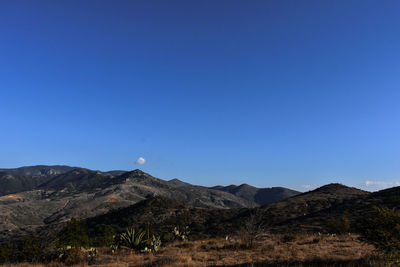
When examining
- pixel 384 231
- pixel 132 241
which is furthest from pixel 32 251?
pixel 384 231

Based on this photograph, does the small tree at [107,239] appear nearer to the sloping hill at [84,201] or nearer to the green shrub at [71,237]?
the green shrub at [71,237]

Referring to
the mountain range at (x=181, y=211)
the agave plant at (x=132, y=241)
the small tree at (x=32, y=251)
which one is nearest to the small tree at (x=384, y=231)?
the mountain range at (x=181, y=211)

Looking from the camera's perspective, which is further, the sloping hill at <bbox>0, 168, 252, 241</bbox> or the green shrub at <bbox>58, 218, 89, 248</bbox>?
the sloping hill at <bbox>0, 168, 252, 241</bbox>

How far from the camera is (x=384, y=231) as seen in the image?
9445 mm

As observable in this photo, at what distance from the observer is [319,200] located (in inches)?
2324

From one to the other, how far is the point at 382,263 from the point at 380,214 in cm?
230

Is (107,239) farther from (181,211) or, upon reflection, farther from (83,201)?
(83,201)

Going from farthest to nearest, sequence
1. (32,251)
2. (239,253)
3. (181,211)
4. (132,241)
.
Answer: (181,211)
(132,241)
(32,251)
(239,253)

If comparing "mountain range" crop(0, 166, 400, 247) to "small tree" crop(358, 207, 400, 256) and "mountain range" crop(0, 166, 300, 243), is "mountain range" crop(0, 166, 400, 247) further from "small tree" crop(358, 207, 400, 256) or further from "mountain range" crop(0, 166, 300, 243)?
"small tree" crop(358, 207, 400, 256)

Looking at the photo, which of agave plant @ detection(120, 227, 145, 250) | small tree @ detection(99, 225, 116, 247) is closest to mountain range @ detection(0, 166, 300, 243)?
small tree @ detection(99, 225, 116, 247)

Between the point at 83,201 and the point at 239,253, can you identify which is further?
the point at 83,201

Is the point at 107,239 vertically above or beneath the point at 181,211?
above

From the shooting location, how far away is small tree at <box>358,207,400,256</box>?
358 inches

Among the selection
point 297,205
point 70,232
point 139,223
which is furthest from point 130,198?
point 70,232
